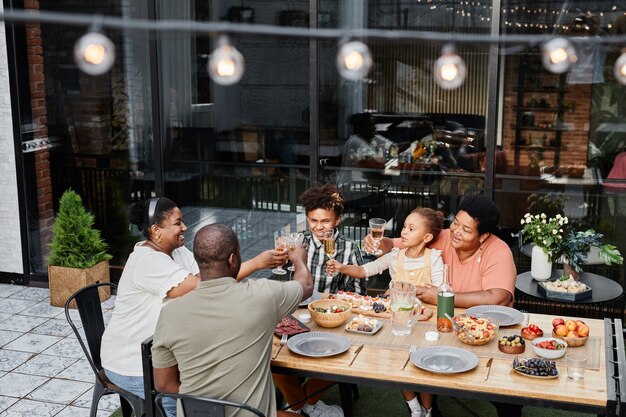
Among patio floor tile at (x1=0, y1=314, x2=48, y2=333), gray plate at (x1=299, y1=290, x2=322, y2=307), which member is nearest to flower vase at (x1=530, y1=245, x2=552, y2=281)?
gray plate at (x1=299, y1=290, x2=322, y2=307)

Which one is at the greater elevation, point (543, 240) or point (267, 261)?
point (267, 261)

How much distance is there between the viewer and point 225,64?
A: 16.9ft

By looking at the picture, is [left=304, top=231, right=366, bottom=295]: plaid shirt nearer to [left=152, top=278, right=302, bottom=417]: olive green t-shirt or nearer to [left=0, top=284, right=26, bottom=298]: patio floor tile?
[left=152, top=278, right=302, bottom=417]: olive green t-shirt

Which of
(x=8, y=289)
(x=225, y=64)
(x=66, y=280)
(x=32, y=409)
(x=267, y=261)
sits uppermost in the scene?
(x=225, y=64)

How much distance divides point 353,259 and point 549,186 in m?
3.23

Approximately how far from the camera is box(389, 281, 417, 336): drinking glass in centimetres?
326

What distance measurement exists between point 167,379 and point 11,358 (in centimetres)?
242

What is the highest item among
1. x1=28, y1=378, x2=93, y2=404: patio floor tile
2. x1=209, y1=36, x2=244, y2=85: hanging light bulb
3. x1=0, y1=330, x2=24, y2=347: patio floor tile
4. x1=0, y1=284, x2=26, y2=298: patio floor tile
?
x1=209, y1=36, x2=244, y2=85: hanging light bulb

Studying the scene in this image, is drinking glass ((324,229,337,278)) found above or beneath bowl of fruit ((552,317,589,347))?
above

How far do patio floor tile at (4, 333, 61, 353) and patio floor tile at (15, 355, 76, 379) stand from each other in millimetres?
157

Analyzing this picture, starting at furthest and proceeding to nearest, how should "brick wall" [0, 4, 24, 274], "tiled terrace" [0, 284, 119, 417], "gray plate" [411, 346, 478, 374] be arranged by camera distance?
"brick wall" [0, 4, 24, 274], "tiled terrace" [0, 284, 119, 417], "gray plate" [411, 346, 478, 374]

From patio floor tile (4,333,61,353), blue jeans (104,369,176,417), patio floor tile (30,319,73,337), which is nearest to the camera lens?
blue jeans (104,369,176,417)

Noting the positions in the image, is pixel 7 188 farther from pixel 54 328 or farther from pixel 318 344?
pixel 318 344

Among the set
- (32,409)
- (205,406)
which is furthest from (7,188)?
(205,406)
